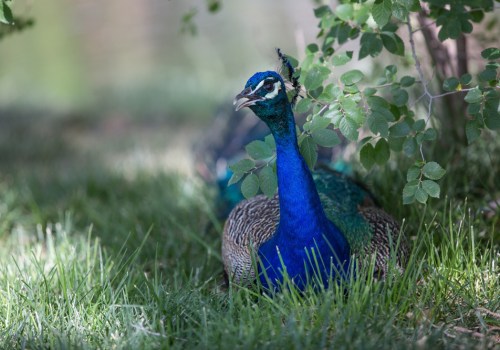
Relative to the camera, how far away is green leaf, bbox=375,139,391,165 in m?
2.68

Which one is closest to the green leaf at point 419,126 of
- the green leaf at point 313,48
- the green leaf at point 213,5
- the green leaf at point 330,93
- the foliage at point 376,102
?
the foliage at point 376,102

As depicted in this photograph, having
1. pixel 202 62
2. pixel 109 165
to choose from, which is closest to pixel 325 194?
pixel 109 165

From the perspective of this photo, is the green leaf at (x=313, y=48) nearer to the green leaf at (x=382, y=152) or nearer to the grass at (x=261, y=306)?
the green leaf at (x=382, y=152)

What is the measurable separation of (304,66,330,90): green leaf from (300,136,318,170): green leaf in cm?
19

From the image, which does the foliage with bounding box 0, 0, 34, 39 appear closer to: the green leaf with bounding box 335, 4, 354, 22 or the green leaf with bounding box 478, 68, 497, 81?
the green leaf with bounding box 335, 4, 354, 22

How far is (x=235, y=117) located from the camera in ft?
17.3

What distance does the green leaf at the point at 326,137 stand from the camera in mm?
2451

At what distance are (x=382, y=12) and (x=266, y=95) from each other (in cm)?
51

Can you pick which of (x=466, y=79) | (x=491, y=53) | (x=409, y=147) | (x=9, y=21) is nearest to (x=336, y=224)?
(x=409, y=147)

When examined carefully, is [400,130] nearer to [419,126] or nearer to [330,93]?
[419,126]

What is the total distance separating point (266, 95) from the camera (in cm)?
245

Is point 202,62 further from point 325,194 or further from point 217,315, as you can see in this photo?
point 217,315

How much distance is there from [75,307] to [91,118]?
6.27 metres

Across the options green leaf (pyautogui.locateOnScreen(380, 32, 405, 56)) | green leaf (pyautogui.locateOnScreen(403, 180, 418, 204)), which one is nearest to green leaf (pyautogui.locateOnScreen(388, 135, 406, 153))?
green leaf (pyautogui.locateOnScreen(403, 180, 418, 204))
